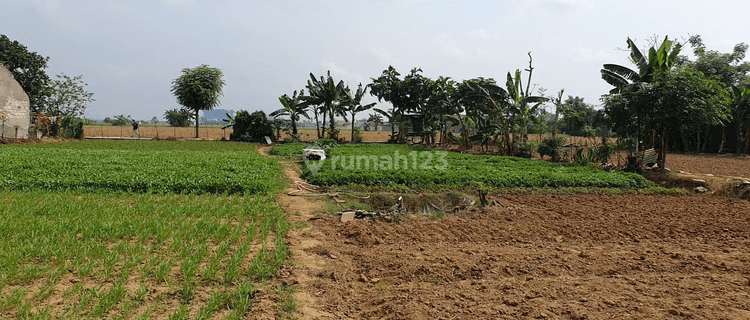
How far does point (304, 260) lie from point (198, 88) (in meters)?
30.6

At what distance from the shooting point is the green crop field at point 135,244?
12.5 ft

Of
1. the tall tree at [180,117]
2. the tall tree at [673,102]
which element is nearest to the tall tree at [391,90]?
the tall tree at [673,102]

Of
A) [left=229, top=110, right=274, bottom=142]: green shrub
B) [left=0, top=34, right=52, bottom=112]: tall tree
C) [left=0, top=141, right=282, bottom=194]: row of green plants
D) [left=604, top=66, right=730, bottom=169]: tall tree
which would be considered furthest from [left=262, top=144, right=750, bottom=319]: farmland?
[left=0, top=34, right=52, bottom=112]: tall tree

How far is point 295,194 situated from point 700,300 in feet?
25.4

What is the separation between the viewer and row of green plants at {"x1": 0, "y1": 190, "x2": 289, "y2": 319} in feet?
12.3

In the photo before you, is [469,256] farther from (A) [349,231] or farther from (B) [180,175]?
(B) [180,175]

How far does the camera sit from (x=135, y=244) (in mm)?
5363

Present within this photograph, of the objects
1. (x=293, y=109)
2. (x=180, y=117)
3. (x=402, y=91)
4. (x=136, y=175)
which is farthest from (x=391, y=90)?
(x=180, y=117)

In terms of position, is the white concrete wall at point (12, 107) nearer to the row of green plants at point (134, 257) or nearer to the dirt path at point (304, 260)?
the row of green plants at point (134, 257)

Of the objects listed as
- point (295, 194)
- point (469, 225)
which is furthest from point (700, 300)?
point (295, 194)

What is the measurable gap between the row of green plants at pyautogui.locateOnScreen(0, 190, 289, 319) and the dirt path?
0.19 m

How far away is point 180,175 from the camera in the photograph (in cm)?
1047

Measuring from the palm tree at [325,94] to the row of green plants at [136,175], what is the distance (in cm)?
1420

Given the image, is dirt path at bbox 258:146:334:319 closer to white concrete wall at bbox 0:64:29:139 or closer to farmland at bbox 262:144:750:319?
farmland at bbox 262:144:750:319
